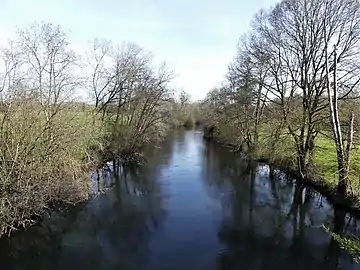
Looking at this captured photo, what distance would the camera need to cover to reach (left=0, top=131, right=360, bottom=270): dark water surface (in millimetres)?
9156

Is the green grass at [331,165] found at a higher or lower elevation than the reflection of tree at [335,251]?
higher

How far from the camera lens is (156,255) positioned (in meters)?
9.48

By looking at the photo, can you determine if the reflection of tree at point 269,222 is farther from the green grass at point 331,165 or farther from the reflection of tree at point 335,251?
the green grass at point 331,165

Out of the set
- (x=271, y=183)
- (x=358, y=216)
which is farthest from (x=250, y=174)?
(x=358, y=216)

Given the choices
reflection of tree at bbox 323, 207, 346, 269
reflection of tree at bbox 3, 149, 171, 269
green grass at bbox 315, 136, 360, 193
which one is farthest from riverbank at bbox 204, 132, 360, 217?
reflection of tree at bbox 3, 149, 171, 269

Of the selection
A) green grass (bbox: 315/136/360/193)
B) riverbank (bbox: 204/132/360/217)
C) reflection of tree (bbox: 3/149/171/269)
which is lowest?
reflection of tree (bbox: 3/149/171/269)

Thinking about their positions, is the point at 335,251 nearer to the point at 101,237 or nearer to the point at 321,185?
the point at 321,185

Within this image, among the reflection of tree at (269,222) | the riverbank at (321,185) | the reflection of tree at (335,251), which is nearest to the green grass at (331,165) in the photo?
the riverbank at (321,185)

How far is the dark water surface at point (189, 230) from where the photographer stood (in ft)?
30.0

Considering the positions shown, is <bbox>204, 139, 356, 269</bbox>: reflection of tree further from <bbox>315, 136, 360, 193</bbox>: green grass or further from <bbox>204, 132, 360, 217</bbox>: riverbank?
<bbox>315, 136, 360, 193</bbox>: green grass

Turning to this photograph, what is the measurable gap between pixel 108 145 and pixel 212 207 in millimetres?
12497

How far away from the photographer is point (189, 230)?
11352 millimetres

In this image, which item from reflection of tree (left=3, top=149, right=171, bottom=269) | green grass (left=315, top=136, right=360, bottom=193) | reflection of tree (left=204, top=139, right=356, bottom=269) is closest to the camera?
reflection of tree (left=3, top=149, right=171, bottom=269)

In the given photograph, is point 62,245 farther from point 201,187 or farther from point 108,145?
point 108,145
